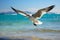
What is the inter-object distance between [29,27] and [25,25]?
61 millimetres

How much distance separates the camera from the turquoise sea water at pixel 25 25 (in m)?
2.32

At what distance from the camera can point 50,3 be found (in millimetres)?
2340

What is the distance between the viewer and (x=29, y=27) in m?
2.34

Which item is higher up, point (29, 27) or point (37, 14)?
point (37, 14)

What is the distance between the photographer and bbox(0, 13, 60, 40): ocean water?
2.32 metres

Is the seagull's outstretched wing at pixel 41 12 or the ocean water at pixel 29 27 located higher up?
the seagull's outstretched wing at pixel 41 12

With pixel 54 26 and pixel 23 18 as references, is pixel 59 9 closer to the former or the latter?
pixel 54 26

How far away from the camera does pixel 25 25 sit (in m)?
2.36

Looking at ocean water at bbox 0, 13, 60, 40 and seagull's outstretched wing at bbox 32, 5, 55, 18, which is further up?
seagull's outstretched wing at bbox 32, 5, 55, 18

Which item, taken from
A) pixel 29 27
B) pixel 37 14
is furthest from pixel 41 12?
pixel 29 27

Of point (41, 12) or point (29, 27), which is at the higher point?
point (41, 12)

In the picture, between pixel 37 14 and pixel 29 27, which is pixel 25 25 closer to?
pixel 29 27

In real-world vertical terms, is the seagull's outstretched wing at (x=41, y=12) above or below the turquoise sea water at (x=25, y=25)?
above

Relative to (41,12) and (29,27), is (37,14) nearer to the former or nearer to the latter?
(41,12)
